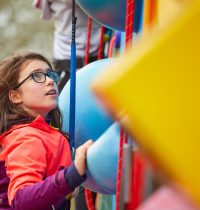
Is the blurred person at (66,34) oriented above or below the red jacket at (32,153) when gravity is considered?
below

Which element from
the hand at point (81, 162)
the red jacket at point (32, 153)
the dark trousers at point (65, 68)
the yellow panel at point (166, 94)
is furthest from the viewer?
the dark trousers at point (65, 68)

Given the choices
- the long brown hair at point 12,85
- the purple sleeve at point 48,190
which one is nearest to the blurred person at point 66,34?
the long brown hair at point 12,85

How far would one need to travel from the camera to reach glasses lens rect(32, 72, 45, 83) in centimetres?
225

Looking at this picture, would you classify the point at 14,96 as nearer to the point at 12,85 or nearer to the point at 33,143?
the point at 12,85

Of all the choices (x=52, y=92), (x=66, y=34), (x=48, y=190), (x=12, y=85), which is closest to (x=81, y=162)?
(x=48, y=190)

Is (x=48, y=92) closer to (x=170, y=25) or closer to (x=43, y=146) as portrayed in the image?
(x=43, y=146)

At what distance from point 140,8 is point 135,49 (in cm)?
163

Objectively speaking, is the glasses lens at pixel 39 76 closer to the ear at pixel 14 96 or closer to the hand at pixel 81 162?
the ear at pixel 14 96

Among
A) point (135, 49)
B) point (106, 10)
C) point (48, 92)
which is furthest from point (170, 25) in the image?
point (106, 10)

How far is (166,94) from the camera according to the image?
25.9 inches

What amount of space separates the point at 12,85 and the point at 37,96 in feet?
0.41

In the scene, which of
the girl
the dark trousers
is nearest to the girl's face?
the girl

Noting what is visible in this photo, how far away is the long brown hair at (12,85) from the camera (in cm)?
221

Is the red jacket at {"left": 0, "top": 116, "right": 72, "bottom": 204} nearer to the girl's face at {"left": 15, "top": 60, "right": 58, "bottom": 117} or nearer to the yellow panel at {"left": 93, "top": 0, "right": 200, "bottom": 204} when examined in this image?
the girl's face at {"left": 15, "top": 60, "right": 58, "bottom": 117}
